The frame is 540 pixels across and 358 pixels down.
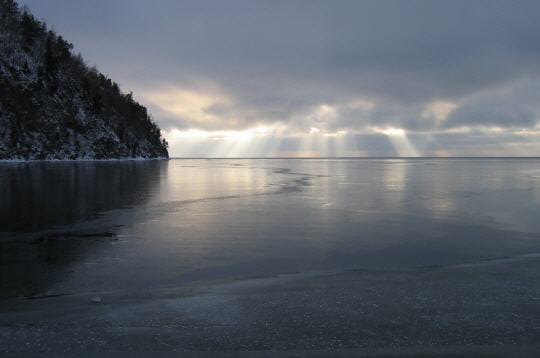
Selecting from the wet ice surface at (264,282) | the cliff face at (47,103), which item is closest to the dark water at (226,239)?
the wet ice surface at (264,282)

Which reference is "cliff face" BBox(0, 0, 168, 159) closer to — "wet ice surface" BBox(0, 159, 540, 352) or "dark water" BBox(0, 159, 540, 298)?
"dark water" BBox(0, 159, 540, 298)

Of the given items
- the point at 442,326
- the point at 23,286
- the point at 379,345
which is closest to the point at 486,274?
the point at 442,326

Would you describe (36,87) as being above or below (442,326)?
above

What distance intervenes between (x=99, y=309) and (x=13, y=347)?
1.37 metres

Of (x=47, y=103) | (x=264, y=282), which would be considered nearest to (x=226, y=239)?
(x=264, y=282)

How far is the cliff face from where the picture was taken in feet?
315

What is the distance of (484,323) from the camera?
5477 mm

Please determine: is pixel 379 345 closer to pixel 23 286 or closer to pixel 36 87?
pixel 23 286

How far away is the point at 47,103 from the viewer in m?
108

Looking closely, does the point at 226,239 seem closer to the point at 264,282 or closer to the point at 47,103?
the point at 264,282

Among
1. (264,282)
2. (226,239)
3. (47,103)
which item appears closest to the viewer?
(264,282)

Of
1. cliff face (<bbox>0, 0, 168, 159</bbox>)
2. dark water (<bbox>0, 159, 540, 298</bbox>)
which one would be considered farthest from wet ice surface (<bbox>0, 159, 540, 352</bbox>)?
cliff face (<bbox>0, 0, 168, 159</bbox>)

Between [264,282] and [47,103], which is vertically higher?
[47,103]

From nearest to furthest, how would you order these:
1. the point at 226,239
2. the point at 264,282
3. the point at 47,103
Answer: the point at 264,282, the point at 226,239, the point at 47,103
